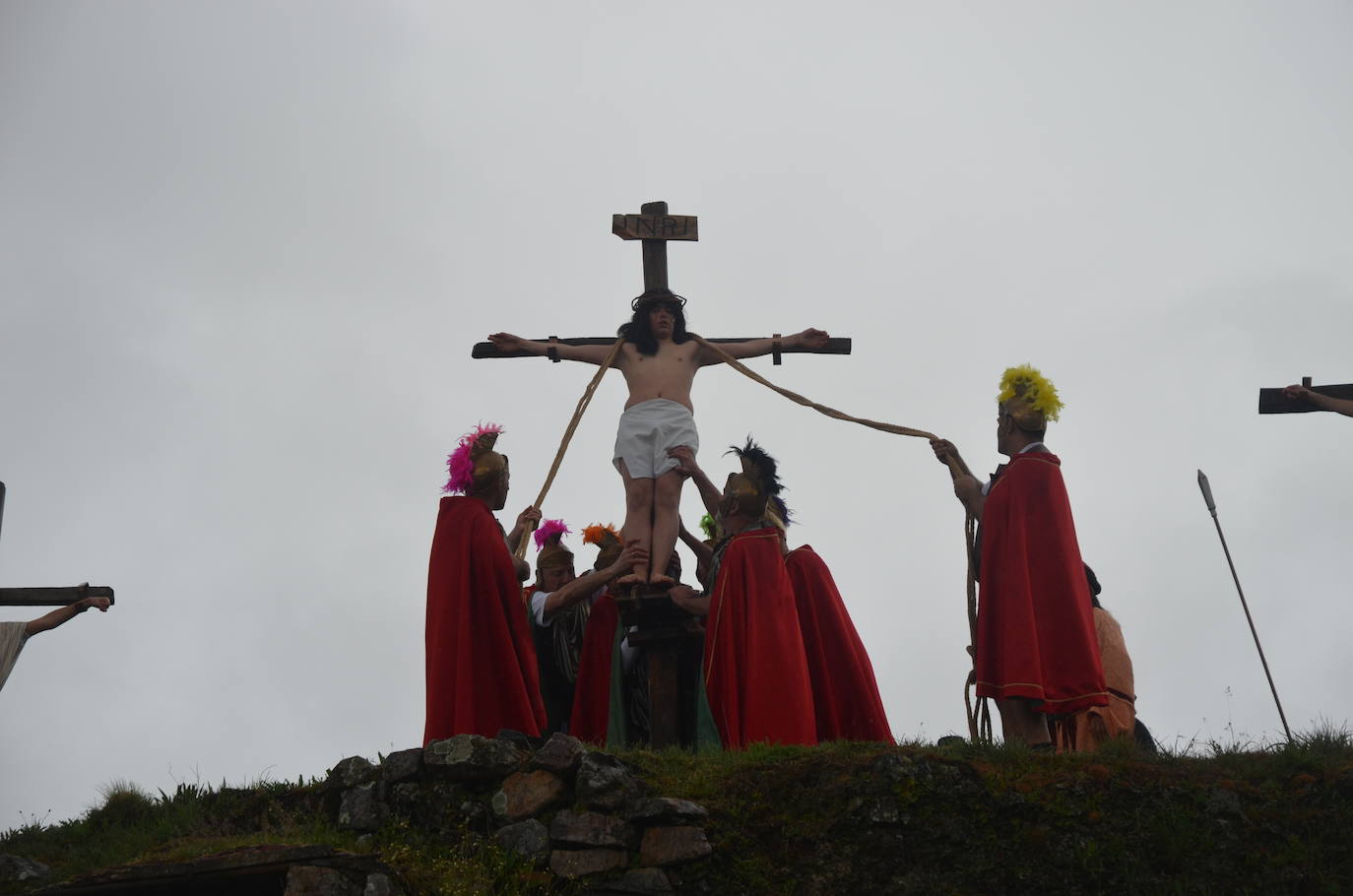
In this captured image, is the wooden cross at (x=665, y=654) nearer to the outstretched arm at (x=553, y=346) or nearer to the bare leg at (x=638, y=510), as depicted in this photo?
the bare leg at (x=638, y=510)

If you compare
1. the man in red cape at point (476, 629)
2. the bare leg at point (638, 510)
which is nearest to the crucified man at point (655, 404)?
the bare leg at point (638, 510)

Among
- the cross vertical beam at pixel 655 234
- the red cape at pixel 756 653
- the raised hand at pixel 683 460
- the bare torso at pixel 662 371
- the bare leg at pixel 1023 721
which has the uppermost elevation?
the cross vertical beam at pixel 655 234

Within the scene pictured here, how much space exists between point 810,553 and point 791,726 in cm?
162

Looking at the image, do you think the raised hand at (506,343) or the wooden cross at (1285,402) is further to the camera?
the raised hand at (506,343)

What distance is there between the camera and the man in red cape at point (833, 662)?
409 inches

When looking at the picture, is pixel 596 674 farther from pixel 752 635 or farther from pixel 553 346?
pixel 553 346

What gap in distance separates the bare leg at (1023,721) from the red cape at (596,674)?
297cm

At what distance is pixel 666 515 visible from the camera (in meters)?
11.1

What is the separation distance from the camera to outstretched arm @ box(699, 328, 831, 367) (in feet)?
39.2

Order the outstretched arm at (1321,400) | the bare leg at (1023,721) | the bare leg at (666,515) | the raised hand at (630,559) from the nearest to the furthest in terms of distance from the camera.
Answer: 1. the bare leg at (1023,721)
2. the outstretched arm at (1321,400)
3. the raised hand at (630,559)
4. the bare leg at (666,515)

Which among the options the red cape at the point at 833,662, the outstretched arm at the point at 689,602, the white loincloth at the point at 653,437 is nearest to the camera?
the red cape at the point at 833,662

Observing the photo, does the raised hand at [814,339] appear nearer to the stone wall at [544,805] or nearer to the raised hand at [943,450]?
the raised hand at [943,450]

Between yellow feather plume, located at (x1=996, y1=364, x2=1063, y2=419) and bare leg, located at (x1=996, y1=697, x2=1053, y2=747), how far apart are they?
2.14m

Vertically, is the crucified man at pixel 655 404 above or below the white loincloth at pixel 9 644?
above
